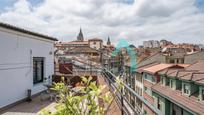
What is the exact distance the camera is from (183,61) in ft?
127

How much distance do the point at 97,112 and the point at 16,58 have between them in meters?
6.39

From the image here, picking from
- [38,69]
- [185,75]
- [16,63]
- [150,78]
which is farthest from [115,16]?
[16,63]

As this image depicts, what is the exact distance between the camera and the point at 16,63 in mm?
7336

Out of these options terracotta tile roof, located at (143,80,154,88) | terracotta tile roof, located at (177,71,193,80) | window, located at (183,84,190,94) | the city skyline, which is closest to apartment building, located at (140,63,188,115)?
terracotta tile roof, located at (143,80,154,88)

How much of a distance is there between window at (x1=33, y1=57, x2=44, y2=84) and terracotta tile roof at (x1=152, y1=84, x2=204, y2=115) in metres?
9.96

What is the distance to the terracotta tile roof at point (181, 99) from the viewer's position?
16.2m

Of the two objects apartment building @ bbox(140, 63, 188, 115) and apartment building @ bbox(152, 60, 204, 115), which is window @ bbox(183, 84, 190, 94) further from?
apartment building @ bbox(140, 63, 188, 115)

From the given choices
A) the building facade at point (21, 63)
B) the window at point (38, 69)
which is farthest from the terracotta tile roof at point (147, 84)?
the window at point (38, 69)

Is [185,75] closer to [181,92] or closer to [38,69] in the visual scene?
[181,92]

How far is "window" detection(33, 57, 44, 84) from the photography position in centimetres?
895

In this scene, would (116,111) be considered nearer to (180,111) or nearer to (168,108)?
(180,111)

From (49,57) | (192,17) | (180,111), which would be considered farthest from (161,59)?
(49,57)

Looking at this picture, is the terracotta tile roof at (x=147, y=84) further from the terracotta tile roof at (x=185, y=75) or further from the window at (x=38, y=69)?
the window at (x=38, y=69)

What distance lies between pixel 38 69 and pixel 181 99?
13376 mm
